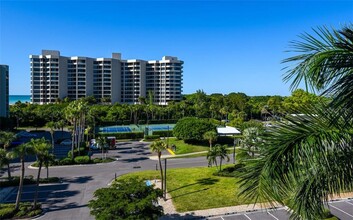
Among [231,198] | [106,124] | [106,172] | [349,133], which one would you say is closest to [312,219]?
[349,133]

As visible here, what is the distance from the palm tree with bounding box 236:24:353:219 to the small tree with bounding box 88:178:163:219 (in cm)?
1585

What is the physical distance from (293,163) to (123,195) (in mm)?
17654

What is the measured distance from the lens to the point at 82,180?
37875mm

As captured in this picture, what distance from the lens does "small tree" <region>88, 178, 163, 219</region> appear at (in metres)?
19.7

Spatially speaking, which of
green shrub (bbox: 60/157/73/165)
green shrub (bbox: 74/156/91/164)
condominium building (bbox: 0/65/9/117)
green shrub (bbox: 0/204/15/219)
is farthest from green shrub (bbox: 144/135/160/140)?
green shrub (bbox: 0/204/15/219)

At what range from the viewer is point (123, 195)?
21.0 m

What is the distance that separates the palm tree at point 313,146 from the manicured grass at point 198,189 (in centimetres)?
1978

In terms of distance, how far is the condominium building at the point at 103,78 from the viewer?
127625 millimetres

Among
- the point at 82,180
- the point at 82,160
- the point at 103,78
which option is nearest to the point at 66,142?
the point at 82,160

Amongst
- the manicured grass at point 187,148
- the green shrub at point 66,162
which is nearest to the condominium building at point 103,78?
the manicured grass at point 187,148

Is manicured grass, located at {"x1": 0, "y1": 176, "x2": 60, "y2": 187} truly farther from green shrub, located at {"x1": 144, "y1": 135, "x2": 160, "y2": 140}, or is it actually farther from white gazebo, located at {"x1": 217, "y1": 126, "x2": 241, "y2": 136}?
white gazebo, located at {"x1": 217, "y1": 126, "x2": 241, "y2": 136}

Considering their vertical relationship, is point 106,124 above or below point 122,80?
below

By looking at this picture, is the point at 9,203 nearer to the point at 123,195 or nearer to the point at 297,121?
the point at 123,195

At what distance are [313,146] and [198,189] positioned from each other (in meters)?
29.7
